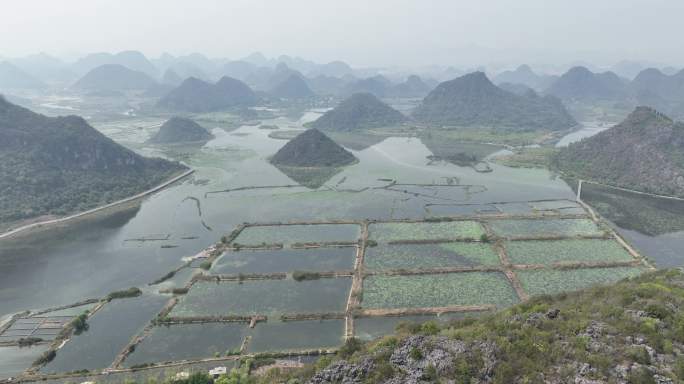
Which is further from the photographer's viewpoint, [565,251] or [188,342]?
[565,251]

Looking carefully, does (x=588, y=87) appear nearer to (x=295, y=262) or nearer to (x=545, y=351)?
(x=295, y=262)

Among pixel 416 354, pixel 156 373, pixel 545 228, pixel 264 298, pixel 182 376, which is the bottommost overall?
pixel 156 373

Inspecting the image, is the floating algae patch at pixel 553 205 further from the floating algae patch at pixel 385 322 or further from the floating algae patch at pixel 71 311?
the floating algae patch at pixel 71 311

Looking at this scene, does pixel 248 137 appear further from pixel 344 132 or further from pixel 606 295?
pixel 606 295

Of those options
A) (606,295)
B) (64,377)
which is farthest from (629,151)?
(64,377)

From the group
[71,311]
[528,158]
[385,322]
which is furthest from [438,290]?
[528,158]

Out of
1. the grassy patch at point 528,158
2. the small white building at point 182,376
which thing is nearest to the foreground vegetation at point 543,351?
the small white building at point 182,376
